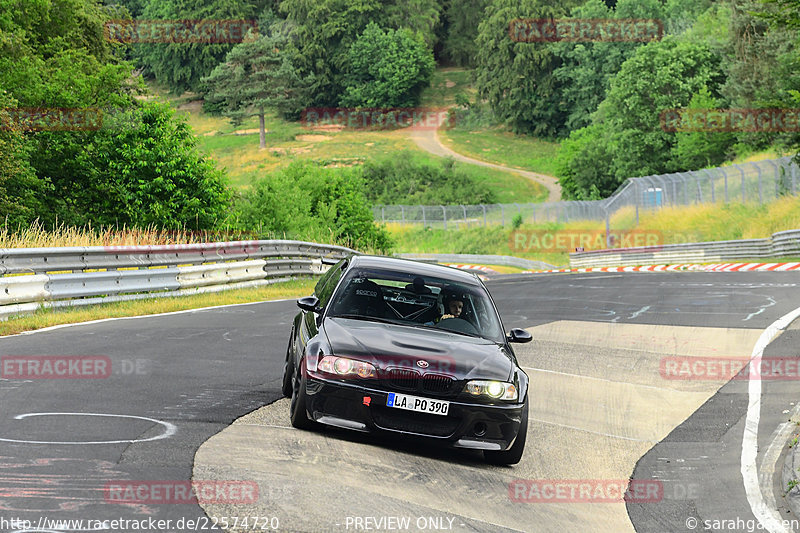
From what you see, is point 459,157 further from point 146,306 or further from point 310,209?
point 146,306

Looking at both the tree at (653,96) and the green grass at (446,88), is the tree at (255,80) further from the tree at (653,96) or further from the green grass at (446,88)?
the tree at (653,96)

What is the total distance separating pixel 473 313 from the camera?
357 inches

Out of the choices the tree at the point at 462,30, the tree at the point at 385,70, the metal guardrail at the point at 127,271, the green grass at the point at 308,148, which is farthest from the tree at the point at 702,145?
the tree at the point at 462,30

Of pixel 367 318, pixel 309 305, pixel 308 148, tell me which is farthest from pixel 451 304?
pixel 308 148

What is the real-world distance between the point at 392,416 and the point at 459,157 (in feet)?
377

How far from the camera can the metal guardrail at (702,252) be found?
3803 centimetres

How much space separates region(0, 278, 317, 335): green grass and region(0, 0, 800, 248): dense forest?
674cm

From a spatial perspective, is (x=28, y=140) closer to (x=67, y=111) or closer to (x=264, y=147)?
(x=67, y=111)

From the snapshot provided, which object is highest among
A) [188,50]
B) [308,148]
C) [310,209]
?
[310,209]

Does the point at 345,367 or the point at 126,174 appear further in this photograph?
the point at 126,174

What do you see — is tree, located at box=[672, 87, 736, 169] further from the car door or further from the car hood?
the car hood

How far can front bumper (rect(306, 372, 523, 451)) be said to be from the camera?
7.52 metres

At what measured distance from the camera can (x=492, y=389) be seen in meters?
7.73

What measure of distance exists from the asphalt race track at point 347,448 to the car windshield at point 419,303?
3.60ft
